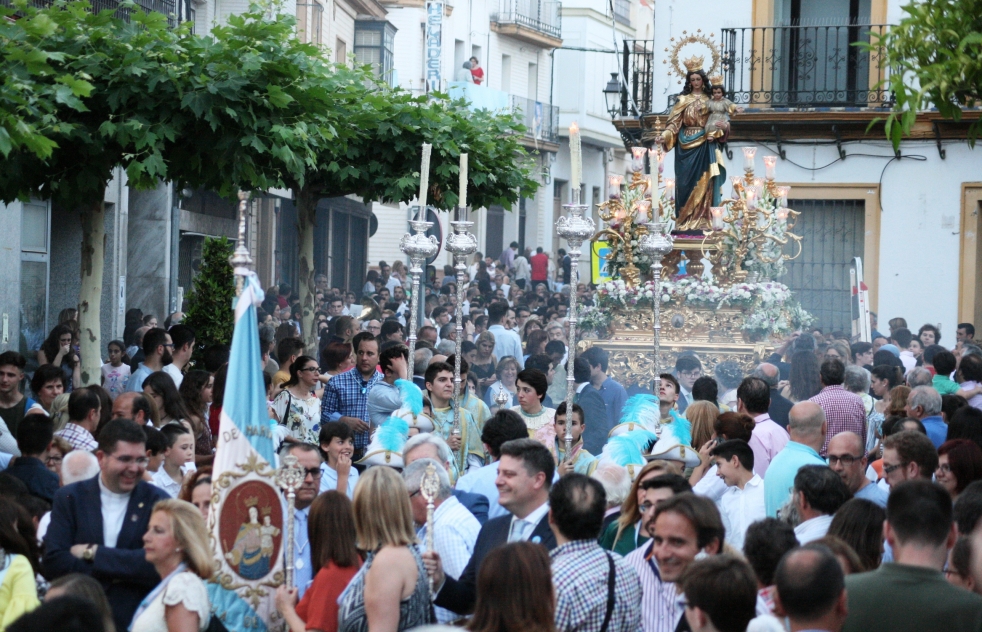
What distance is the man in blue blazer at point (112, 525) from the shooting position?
18.1 feet

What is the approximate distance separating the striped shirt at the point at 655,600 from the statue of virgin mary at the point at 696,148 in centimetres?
1031

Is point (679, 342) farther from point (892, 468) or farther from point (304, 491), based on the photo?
point (304, 491)

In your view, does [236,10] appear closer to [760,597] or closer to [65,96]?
[65,96]

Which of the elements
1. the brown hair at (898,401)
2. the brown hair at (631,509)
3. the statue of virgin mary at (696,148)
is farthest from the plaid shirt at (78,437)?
the statue of virgin mary at (696,148)

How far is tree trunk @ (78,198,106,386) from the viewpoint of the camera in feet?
33.9

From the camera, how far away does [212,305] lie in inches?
510

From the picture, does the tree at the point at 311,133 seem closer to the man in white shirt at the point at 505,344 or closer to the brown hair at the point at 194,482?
the man in white shirt at the point at 505,344

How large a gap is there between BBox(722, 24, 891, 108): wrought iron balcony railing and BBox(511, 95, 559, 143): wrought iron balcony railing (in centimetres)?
1906

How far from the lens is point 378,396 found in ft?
31.0

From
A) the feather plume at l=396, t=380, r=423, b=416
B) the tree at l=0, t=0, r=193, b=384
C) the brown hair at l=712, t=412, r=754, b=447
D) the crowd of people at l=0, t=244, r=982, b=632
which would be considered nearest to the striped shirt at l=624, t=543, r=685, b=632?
the crowd of people at l=0, t=244, r=982, b=632

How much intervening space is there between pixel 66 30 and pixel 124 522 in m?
4.88

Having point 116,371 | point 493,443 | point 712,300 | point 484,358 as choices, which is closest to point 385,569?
point 493,443

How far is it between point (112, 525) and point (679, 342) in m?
9.61

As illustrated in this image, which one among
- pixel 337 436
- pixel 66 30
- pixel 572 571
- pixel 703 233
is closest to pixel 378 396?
pixel 337 436
